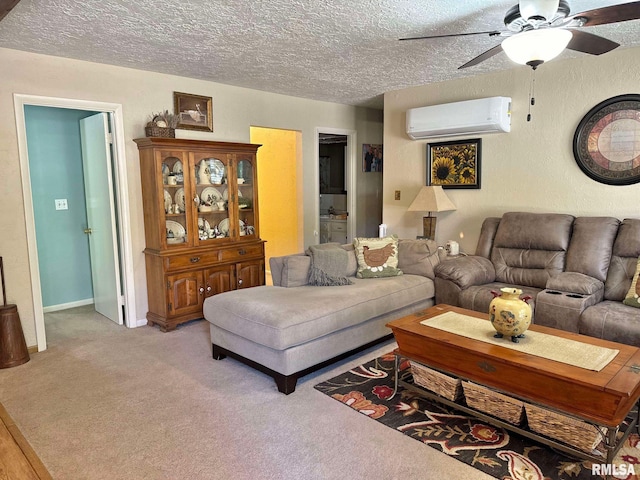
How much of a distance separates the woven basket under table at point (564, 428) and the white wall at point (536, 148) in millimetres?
2435

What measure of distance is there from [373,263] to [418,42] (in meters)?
1.84

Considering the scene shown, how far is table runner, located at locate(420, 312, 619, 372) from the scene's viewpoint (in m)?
2.07

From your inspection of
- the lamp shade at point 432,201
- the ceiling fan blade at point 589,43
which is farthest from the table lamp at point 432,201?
the ceiling fan blade at point 589,43

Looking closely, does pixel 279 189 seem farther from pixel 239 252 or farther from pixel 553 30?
pixel 553 30

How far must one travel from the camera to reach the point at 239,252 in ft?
14.7

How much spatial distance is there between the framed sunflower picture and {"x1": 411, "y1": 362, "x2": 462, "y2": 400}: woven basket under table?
2600mm

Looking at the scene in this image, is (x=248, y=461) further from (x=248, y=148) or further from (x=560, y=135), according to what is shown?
(x=560, y=135)

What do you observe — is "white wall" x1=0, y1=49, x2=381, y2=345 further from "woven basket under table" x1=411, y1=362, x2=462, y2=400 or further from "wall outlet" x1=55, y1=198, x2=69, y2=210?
"woven basket under table" x1=411, y1=362, x2=462, y2=400

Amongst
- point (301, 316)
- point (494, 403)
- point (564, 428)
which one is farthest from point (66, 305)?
point (564, 428)

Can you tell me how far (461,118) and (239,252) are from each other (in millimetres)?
2663

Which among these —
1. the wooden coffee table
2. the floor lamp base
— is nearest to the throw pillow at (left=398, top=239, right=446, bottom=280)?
the floor lamp base

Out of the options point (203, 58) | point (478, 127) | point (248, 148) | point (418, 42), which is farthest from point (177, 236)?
point (478, 127)

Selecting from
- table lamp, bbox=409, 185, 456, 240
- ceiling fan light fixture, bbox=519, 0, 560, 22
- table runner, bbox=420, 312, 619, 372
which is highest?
ceiling fan light fixture, bbox=519, 0, 560, 22

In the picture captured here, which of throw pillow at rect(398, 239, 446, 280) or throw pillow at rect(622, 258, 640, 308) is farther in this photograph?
throw pillow at rect(398, 239, 446, 280)
